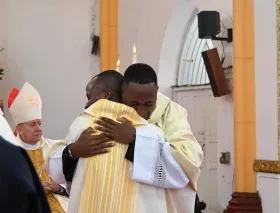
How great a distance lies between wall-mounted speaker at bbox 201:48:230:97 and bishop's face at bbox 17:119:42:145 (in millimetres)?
3420

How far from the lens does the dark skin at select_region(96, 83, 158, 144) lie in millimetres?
2043

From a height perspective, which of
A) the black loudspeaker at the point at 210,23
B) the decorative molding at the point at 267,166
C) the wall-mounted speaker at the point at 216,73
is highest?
the black loudspeaker at the point at 210,23

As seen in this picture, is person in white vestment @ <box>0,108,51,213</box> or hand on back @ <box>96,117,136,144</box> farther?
hand on back @ <box>96,117,136,144</box>

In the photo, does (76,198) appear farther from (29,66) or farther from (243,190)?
(29,66)

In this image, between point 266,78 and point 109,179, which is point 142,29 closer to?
point 266,78

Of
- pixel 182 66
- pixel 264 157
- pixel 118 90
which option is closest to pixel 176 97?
pixel 182 66

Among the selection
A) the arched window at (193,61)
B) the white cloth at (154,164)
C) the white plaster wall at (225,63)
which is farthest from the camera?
the arched window at (193,61)

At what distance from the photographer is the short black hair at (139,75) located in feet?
6.75

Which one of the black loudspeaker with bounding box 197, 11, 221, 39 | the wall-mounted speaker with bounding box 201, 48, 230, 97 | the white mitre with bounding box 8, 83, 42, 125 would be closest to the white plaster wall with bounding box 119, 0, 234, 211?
the wall-mounted speaker with bounding box 201, 48, 230, 97

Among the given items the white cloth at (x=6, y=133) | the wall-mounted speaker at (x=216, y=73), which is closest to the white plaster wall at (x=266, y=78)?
the wall-mounted speaker at (x=216, y=73)

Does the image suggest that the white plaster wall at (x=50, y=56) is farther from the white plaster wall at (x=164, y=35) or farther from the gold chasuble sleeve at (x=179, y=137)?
the gold chasuble sleeve at (x=179, y=137)

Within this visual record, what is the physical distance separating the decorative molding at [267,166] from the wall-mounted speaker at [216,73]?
1.51 m

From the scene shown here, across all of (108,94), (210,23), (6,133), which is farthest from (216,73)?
(6,133)

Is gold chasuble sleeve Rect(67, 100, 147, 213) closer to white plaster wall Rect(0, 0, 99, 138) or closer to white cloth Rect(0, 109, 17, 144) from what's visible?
white cloth Rect(0, 109, 17, 144)
